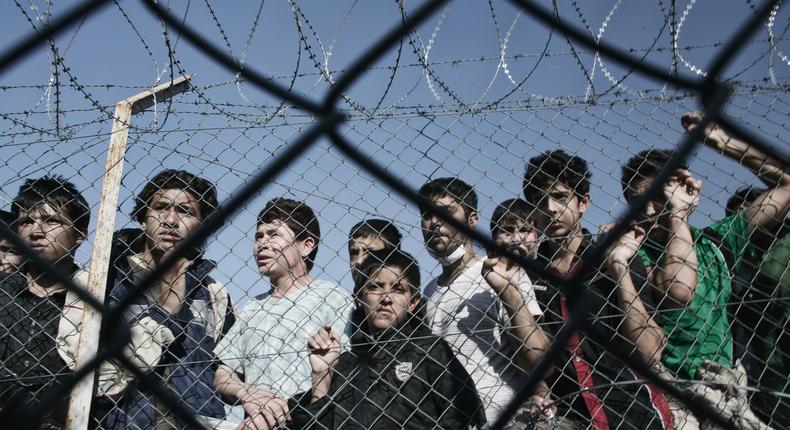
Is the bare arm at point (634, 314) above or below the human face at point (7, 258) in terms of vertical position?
above

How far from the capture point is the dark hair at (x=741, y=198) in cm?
249

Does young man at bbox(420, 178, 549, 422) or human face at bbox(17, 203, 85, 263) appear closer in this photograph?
young man at bbox(420, 178, 549, 422)

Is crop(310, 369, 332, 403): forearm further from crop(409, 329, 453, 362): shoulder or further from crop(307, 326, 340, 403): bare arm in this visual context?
crop(409, 329, 453, 362): shoulder

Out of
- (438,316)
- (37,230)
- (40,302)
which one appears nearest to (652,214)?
(438,316)

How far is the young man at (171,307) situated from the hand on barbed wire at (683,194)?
1622 mm

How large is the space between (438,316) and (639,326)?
742mm

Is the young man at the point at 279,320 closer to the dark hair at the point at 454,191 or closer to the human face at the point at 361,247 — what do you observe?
the human face at the point at 361,247

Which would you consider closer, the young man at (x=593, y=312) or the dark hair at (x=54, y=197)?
the young man at (x=593, y=312)

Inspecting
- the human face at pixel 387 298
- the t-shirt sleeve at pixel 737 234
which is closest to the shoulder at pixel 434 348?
the human face at pixel 387 298

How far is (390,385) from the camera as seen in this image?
7.90ft

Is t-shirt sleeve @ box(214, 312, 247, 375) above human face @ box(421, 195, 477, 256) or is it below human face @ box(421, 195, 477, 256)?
below

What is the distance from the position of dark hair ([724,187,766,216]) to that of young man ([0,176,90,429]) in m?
2.40

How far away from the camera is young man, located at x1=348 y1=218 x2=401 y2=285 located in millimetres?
2775

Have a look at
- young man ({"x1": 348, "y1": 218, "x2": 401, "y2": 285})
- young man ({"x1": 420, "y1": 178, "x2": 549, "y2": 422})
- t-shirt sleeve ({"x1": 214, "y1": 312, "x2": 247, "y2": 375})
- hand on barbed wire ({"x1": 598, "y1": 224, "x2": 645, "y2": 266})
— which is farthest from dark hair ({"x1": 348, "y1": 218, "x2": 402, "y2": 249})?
hand on barbed wire ({"x1": 598, "y1": 224, "x2": 645, "y2": 266})
